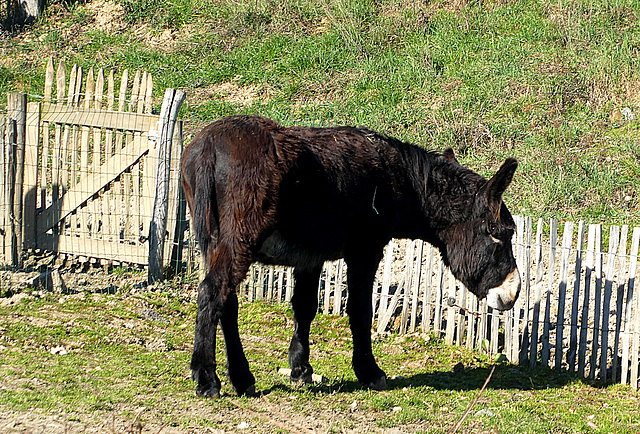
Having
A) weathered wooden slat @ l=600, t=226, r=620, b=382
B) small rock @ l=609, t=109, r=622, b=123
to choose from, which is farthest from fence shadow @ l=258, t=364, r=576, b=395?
small rock @ l=609, t=109, r=622, b=123

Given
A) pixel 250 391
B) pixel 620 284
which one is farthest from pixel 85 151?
pixel 620 284

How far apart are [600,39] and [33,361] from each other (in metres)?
12.2

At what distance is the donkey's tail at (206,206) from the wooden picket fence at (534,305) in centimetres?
250

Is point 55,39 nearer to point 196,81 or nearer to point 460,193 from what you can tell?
point 196,81

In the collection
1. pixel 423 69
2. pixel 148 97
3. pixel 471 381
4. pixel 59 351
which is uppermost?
pixel 423 69

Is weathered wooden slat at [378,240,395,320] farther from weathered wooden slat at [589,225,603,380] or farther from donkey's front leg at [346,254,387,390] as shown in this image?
weathered wooden slat at [589,225,603,380]

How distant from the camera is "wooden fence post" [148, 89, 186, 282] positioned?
815 cm

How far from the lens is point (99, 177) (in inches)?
326

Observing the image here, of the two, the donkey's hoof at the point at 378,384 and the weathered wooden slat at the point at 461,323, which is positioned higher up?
the weathered wooden slat at the point at 461,323

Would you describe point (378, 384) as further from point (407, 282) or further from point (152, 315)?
point (152, 315)

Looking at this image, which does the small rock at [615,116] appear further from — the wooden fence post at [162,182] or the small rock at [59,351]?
the small rock at [59,351]

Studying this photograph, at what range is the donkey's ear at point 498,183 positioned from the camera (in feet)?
18.3

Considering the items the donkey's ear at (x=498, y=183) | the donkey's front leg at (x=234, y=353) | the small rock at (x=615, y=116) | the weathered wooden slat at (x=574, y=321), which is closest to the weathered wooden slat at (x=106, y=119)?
the donkey's front leg at (x=234, y=353)

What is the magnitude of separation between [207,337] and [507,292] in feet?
8.56
